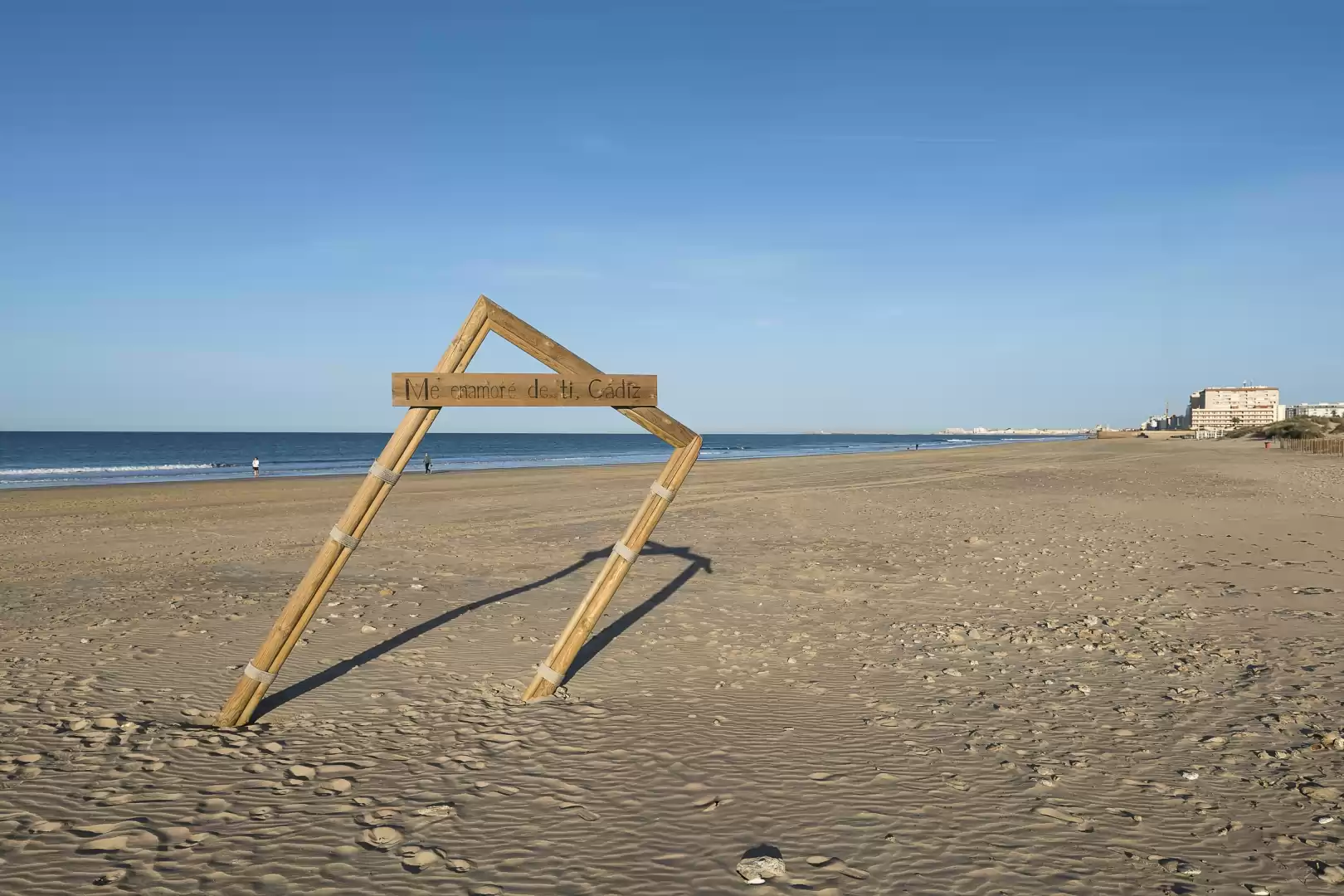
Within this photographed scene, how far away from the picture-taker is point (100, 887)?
356cm

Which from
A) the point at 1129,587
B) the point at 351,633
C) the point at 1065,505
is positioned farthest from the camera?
the point at 1065,505

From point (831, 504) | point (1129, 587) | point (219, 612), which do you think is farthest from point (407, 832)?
point (831, 504)

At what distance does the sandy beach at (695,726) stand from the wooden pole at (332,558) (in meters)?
0.36

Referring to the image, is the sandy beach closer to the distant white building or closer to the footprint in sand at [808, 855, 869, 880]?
the footprint in sand at [808, 855, 869, 880]

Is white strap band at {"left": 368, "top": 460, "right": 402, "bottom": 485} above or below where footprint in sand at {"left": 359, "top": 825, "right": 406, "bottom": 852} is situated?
above

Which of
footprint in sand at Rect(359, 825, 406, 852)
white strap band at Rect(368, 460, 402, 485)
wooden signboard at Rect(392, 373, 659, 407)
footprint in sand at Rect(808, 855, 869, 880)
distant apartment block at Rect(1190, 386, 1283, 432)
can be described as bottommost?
footprint in sand at Rect(808, 855, 869, 880)

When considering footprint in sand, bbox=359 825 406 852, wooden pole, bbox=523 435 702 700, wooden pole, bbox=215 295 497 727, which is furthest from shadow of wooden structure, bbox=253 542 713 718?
A: footprint in sand, bbox=359 825 406 852

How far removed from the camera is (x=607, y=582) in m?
6.47

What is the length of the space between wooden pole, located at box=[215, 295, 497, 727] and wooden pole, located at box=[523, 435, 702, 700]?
72.2 inches

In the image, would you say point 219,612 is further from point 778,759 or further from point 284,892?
point 778,759

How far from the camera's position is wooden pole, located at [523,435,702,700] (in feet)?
20.7

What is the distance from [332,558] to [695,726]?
9.95 feet

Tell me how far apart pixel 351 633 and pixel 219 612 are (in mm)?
2222

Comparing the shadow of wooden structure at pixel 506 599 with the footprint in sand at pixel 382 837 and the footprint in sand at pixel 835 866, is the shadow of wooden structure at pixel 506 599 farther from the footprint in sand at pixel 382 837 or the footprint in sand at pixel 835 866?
the footprint in sand at pixel 835 866
